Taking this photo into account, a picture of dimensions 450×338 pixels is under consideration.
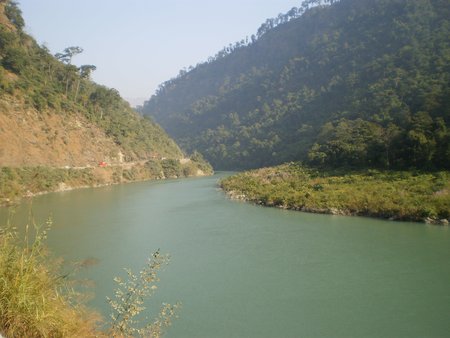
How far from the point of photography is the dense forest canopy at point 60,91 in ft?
117

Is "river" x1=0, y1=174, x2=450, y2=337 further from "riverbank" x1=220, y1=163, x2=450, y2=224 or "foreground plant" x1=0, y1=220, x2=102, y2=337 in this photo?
"foreground plant" x1=0, y1=220, x2=102, y2=337

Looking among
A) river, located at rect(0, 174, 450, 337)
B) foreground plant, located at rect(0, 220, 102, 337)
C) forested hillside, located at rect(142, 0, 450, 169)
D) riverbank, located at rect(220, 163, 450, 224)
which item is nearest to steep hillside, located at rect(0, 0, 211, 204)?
river, located at rect(0, 174, 450, 337)

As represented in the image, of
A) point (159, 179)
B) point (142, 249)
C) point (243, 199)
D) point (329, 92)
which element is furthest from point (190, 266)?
point (329, 92)

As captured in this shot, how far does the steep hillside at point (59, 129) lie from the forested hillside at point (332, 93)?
1834 cm

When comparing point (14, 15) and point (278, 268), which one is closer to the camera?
point (278, 268)

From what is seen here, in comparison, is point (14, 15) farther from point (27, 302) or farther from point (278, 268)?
point (27, 302)

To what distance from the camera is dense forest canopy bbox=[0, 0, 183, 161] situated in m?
35.8

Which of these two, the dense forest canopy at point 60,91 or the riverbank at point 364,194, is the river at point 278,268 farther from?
the dense forest canopy at point 60,91

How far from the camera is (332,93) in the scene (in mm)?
57500

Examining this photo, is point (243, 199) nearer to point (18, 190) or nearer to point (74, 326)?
point (18, 190)

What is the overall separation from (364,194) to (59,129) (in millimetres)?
30032

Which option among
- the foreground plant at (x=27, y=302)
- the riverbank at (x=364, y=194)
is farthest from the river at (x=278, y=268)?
the foreground plant at (x=27, y=302)

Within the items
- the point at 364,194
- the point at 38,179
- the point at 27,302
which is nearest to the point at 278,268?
the point at 27,302

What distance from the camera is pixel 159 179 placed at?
47812 millimetres
